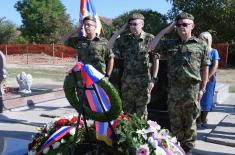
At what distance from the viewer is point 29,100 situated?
28.4ft

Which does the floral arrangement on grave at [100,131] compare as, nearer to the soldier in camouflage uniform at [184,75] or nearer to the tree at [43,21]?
the soldier in camouflage uniform at [184,75]

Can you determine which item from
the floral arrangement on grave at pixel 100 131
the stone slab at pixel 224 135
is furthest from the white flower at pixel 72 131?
the stone slab at pixel 224 135

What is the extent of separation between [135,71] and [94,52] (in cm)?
65

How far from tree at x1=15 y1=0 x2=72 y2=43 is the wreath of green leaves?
42.1 m

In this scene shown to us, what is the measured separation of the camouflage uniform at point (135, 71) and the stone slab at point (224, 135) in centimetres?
137

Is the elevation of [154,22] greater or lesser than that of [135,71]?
greater

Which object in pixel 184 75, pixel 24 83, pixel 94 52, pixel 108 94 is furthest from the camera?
pixel 24 83

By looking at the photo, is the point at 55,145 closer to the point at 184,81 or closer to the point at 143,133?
the point at 143,133

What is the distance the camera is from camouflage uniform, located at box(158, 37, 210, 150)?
13.9 feet

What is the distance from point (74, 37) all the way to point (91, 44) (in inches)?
12.7

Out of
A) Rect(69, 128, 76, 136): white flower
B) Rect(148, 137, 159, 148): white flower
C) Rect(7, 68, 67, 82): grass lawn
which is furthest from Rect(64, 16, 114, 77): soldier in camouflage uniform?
Rect(7, 68, 67, 82): grass lawn

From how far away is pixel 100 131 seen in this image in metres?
3.08

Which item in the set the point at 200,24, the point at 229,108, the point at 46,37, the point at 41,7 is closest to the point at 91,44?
the point at 229,108

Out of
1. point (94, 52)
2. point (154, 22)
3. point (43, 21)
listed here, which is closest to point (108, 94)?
point (94, 52)
